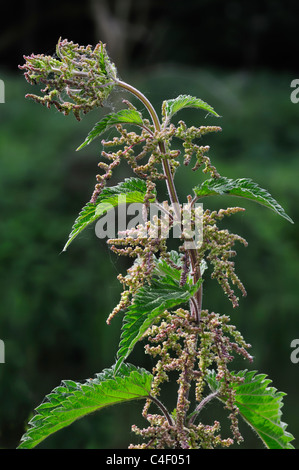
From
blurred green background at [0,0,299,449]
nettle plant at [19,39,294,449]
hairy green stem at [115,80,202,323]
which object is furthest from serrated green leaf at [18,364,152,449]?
blurred green background at [0,0,299,449]

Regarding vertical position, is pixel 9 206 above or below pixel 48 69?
above

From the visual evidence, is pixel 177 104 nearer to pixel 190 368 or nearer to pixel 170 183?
pixel 170 183

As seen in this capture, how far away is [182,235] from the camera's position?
807mm

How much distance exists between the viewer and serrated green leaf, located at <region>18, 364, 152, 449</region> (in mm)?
833

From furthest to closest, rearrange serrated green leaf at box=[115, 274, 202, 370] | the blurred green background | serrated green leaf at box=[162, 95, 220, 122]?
the blurred green background
serrated green leaf at box=[162, 95, 220, 122]
serrated green leaf at box=[115, 274, 202, 370]

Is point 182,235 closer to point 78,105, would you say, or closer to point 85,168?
point 78,105

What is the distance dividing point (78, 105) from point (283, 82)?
7.68m

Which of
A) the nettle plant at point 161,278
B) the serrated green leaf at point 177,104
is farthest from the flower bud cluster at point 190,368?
the serrated green leaf at point 177,104

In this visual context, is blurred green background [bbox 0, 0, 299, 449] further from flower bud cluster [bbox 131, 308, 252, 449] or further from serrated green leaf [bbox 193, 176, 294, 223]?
serrated green leaf [bbox 193, 176, 294, 223]

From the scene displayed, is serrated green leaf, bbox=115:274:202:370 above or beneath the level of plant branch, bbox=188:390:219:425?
above

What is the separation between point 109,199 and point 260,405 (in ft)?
1.19

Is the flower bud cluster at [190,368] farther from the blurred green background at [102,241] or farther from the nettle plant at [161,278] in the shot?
the blurred green background at [102,241]

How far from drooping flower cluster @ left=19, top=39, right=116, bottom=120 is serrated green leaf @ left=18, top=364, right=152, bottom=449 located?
0.36 meters
